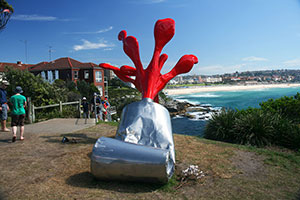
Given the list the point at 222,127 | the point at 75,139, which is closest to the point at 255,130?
the point at 222,127

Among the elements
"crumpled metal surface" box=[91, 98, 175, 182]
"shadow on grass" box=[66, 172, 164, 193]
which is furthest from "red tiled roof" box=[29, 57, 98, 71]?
"crumpled metal surface" box=[91, 98, 175, 182]

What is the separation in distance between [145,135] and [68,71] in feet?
115

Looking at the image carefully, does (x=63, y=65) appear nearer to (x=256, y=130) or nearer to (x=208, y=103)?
(x=256, y=130)

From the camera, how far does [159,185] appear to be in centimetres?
384

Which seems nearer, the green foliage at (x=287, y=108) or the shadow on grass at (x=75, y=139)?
the shadow on grass at (x=75, y=139)

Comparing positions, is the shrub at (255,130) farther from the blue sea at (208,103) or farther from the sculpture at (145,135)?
the blue sea at (208,103)

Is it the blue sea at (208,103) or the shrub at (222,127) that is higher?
the shrub at (222,127)

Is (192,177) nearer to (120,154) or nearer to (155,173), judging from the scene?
(155,173)

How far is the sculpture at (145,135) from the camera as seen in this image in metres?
3.63

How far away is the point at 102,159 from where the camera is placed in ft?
12.1

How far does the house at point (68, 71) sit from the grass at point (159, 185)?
31930mm

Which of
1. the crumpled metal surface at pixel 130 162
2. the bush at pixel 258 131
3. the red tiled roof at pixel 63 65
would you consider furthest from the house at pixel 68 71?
the crumpled metal surface at pixel 130 162

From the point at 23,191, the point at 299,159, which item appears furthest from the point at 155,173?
the point at 299,159

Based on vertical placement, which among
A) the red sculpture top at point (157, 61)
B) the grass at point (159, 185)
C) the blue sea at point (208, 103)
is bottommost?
the blue sea at point (208, 103)
